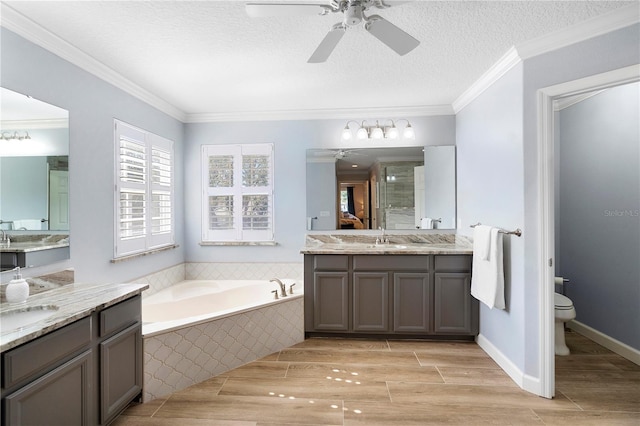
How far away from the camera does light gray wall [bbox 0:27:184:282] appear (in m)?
2.04

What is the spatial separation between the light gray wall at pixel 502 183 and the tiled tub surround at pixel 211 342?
6.04ft

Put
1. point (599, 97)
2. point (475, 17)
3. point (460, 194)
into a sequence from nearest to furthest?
point (475, 17)
point (599, 97)
point (460, 194)

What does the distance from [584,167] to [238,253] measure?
387 centimetres

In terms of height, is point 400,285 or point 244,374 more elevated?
point 400,285

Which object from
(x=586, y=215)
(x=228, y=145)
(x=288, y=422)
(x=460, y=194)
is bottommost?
(x=288, y=422)

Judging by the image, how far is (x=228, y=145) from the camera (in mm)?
3939

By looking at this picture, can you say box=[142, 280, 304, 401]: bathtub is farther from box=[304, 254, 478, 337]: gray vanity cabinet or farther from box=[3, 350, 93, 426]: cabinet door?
box=[3, 350, 93, 426]: cabinet door

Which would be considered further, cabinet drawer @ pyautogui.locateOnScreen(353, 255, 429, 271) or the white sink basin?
cabinet drawer @ pyautogui.locateOnScreen(353, 255, 429, 271)

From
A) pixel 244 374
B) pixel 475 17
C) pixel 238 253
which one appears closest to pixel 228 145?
pixel 238 253

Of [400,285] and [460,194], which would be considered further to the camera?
[460,194]

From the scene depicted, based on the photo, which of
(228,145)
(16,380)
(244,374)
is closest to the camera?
(16,380)

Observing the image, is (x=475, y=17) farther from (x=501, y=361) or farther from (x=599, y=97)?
(x=501, y=361)

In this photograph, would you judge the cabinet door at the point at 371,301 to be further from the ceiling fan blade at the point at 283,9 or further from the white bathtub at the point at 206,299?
the ceiling fan blade at the point at 283,9

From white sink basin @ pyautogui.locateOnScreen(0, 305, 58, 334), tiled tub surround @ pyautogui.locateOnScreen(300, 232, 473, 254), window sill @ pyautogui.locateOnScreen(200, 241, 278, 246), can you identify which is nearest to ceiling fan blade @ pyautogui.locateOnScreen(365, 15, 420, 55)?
tiled tub surround @ pyautogui.locateOnScreen(300, 232, 473, 254)
